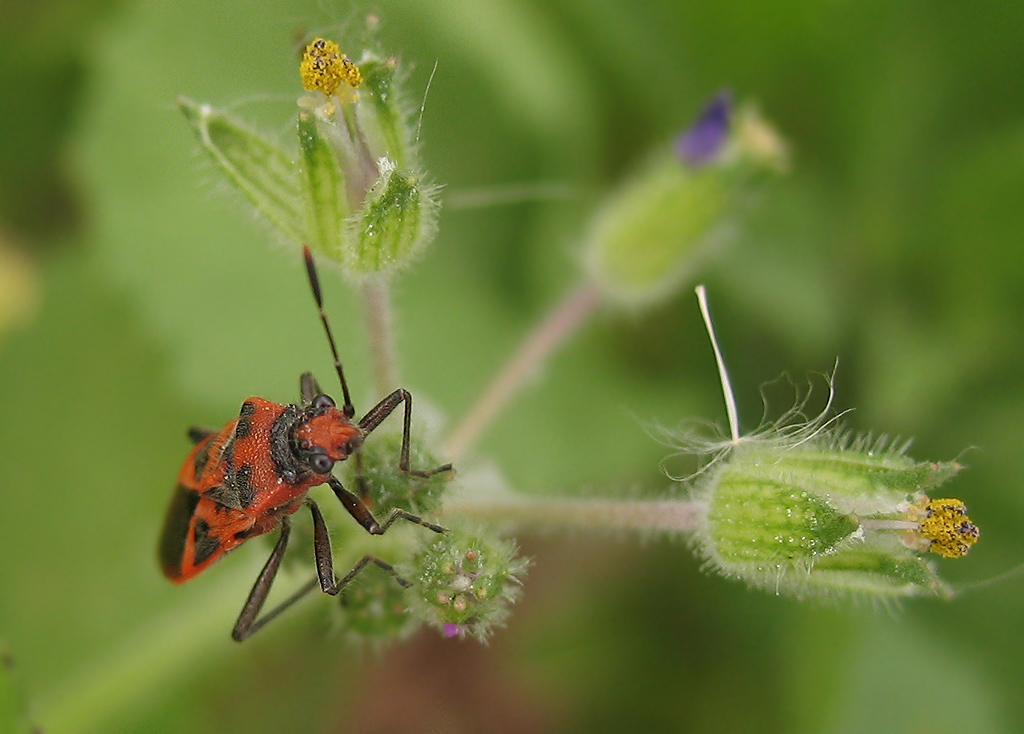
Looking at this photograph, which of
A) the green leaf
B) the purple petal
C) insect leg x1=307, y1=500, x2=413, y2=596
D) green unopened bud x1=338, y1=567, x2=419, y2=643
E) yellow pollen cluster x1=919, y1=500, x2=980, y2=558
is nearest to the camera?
yellow pollen cluster x1=919, y1=500, x2=980, y2=558

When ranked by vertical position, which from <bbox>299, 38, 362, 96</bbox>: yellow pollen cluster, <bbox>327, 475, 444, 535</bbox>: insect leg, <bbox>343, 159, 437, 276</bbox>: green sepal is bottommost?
<bbox>327, 475, 444, 535</bbox>: insect leg

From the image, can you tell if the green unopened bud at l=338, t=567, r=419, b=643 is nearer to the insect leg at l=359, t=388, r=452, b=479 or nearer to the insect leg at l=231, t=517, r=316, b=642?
the insect leg at l=231, t=517, r=316, b=642

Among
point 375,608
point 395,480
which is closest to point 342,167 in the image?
point 395,480

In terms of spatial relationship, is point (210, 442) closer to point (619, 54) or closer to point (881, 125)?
point (619, 54)

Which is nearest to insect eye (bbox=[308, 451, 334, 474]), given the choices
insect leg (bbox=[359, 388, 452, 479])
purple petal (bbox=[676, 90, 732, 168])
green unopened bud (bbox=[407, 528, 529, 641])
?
insect leg (bbox=[359, 388, 452, 479])

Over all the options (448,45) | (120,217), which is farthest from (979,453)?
(120,217)

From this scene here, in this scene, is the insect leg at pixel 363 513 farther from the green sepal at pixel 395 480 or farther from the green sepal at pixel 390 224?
the green sepal at pixel 390 224
